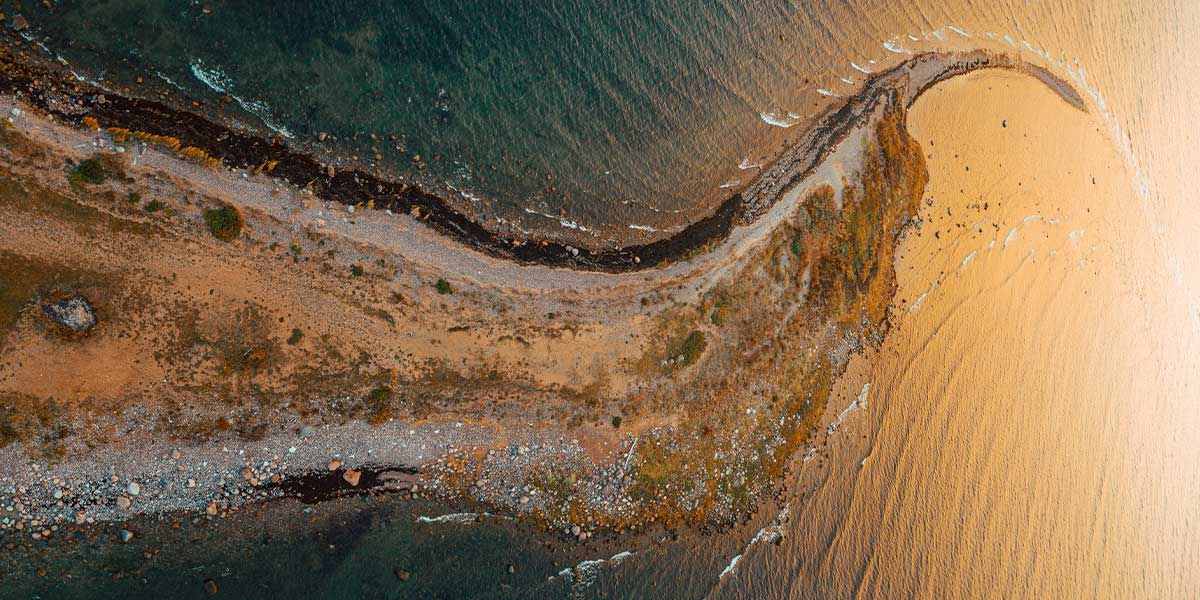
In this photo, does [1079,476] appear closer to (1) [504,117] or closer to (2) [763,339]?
(2) [763,339]

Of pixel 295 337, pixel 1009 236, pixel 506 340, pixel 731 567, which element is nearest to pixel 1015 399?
pixel 1009 236

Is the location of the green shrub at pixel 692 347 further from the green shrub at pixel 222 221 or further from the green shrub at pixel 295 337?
the green shrub at pixel 222 221

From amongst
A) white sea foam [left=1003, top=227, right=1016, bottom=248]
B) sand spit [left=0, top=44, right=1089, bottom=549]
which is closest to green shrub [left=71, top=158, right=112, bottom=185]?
A: sand spit [left=0, top=44, right=1089, bottom=549]

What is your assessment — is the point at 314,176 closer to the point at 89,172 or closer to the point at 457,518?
the point at 89,172

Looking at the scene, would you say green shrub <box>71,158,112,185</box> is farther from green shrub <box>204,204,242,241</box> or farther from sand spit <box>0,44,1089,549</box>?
green shrub <box>204,204,242,241</box>

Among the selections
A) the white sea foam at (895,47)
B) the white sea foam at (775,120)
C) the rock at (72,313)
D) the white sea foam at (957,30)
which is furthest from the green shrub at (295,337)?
the white sea foam at (957,30)

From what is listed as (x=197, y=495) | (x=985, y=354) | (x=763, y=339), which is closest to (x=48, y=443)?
(x=197, y=495)
